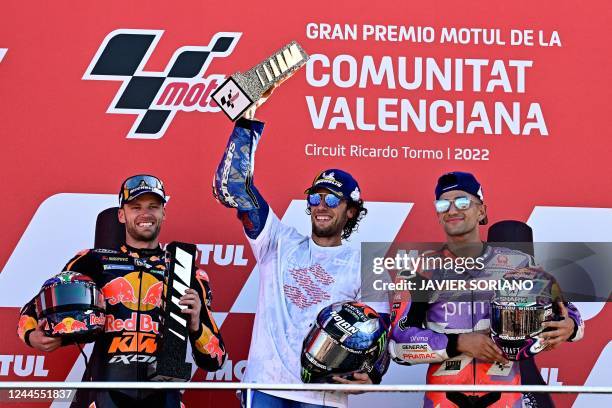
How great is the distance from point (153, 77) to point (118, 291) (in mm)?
1467

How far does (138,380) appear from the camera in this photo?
15.6 feet

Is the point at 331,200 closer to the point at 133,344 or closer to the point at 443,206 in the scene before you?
the point at 443,206

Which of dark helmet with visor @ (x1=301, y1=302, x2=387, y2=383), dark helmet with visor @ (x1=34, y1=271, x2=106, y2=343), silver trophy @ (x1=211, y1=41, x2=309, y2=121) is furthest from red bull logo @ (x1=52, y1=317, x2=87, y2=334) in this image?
silver trophy @ (x1=211, y1=41, x2=309, y2=121)

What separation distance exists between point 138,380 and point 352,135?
1798 millimetres

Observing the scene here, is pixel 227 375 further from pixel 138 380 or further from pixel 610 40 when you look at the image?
pixel 610 40

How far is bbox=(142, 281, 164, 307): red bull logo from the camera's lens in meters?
4.90

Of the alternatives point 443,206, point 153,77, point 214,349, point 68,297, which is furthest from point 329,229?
point 153,77

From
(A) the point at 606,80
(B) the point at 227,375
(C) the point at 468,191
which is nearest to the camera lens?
Answer: (C) the point at 468,191

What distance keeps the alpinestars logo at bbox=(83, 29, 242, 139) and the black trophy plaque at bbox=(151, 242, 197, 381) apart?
111 centimetres

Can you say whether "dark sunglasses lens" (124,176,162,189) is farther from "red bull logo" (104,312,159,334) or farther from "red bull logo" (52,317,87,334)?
"red bull logo" (52,317,87,334)

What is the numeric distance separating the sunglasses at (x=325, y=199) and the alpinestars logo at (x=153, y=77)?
3.37 ft

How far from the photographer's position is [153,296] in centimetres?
491

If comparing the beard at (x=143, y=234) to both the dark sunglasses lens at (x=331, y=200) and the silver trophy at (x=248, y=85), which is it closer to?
the silver trophy at (x=248, y=85)

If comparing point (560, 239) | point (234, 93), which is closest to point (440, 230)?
point (560, 239)
